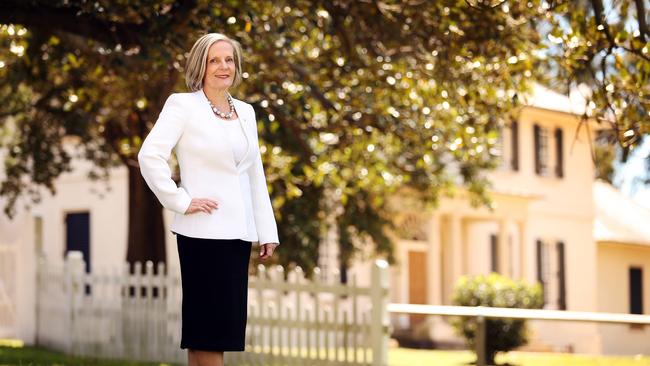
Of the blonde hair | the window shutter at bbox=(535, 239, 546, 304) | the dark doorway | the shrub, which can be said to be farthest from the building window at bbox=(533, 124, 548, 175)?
the blonde hair

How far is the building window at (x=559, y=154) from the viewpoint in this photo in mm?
38375

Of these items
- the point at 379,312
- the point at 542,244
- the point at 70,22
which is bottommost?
the point at 379,312

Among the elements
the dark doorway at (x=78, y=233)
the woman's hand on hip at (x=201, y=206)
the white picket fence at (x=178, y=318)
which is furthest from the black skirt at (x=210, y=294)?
the dark doorway at (x=78, y=233)

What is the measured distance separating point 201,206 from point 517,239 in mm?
31624

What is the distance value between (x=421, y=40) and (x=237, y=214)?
697 cm

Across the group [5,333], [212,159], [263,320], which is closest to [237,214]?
[212,159]

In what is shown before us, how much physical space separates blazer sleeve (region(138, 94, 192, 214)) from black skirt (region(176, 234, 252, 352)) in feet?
0.76

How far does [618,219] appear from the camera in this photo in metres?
44.3

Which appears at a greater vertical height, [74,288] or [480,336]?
[74,288]

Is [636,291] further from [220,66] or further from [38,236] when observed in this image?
[220,66]

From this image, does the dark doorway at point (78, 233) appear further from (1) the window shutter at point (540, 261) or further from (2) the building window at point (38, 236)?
(1) the window shutter at point (540, 261)

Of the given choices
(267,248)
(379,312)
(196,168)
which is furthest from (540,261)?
(196,168)

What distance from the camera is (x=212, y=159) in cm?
623

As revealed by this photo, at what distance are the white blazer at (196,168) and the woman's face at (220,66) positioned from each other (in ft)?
0.33
